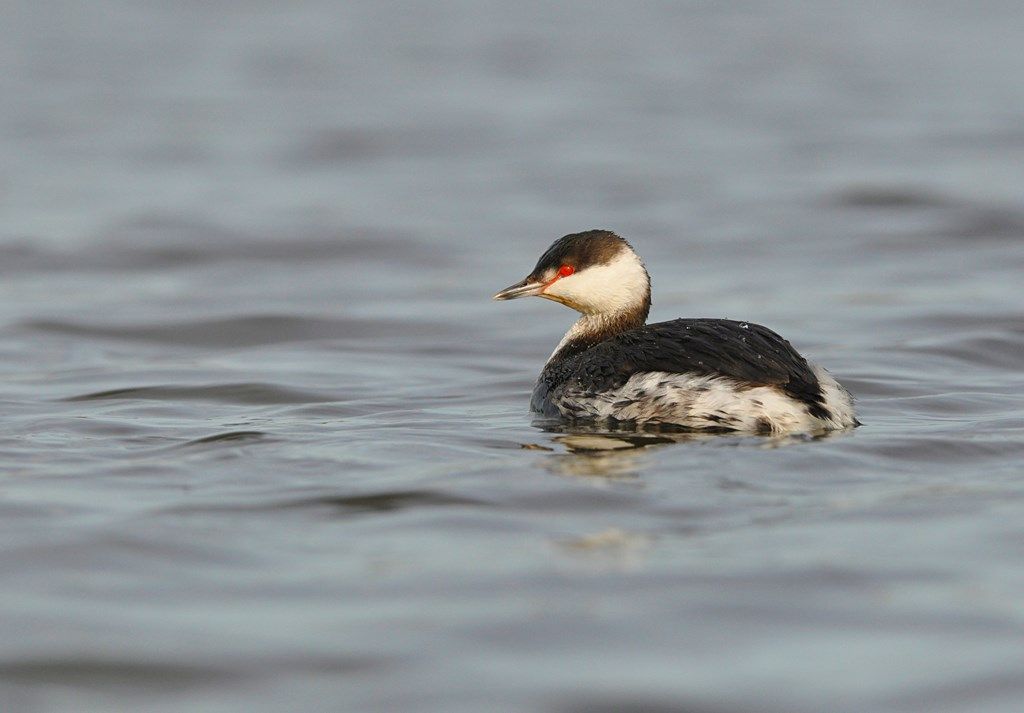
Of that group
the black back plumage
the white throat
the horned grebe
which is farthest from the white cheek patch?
the black back plumage

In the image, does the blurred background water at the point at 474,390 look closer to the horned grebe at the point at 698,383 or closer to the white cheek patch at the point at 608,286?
the horned grebe at the point at 698,383

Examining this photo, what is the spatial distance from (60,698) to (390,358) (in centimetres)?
566

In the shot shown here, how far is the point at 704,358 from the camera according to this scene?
7223 millimetres

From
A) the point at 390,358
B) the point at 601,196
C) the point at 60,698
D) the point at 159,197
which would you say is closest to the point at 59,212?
the point at 159,197

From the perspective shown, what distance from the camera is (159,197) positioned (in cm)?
1588

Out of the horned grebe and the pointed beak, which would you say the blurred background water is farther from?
the pointed beak

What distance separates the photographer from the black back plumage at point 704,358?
7.16 meters

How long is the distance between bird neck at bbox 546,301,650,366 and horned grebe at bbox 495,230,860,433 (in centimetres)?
23

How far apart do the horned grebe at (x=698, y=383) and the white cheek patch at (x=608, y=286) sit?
0.25m

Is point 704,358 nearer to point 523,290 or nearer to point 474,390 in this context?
point 523,290

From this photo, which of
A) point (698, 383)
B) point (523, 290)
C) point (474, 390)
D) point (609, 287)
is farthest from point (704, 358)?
point (474, 390)

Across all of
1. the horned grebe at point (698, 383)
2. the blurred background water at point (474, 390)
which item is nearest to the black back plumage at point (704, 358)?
the horned grebe at point (698, 383)

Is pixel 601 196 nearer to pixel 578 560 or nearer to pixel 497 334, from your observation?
pixel 497 334

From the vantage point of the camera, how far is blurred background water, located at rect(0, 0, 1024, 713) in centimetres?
460
